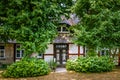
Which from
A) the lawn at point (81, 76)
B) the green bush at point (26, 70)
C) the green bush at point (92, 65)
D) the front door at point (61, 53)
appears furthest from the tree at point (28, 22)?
the front door at point (61, 53)

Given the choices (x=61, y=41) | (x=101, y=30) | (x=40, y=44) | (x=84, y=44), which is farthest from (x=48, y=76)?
(x=61, y=41)

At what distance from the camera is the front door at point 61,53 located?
3012 cm

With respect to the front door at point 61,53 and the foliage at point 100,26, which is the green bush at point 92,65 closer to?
the foliage at point 100,26

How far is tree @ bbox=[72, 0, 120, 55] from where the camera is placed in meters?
→ 18.7

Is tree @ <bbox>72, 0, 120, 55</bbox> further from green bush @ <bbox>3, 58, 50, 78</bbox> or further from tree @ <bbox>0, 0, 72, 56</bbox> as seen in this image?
green bush @ <bbox>3, 58, 50, 78</bbox>

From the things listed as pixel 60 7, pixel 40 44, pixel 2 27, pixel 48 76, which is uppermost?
pixel 60 7

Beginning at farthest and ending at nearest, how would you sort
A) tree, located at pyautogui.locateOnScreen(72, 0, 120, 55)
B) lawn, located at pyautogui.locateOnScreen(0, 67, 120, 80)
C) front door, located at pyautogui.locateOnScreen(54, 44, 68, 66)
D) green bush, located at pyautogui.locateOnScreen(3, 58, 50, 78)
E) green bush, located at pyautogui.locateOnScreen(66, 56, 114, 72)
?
1. front door, located at pyautogui.locateOnScreen(54, 44, 68, 66)
2. tree, located at pyautogui.locateOnScreen(72, 0, 120, 55)
3. green bush, located at pyautogui.locateOnScreen(66, 56, 114, 72)
4. green bush, located at pyautogui.locateOnScreen(3, 58, 50, 78)
5. lawn, located at pyautogui.locateOnScreen(0, 67, 120, 80)

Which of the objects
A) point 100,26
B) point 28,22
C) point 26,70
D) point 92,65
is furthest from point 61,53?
point 26,70

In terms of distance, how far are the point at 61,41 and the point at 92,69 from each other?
11681 millimetres

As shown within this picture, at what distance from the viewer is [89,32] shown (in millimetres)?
18906

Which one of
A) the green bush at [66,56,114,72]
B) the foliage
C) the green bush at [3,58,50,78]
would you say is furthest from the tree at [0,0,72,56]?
the green bush at [66,56,114,72]

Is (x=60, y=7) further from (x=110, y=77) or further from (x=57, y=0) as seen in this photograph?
(x=110, y=77)

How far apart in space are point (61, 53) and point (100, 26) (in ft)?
39.8

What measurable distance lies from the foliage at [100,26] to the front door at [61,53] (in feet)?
34.6
